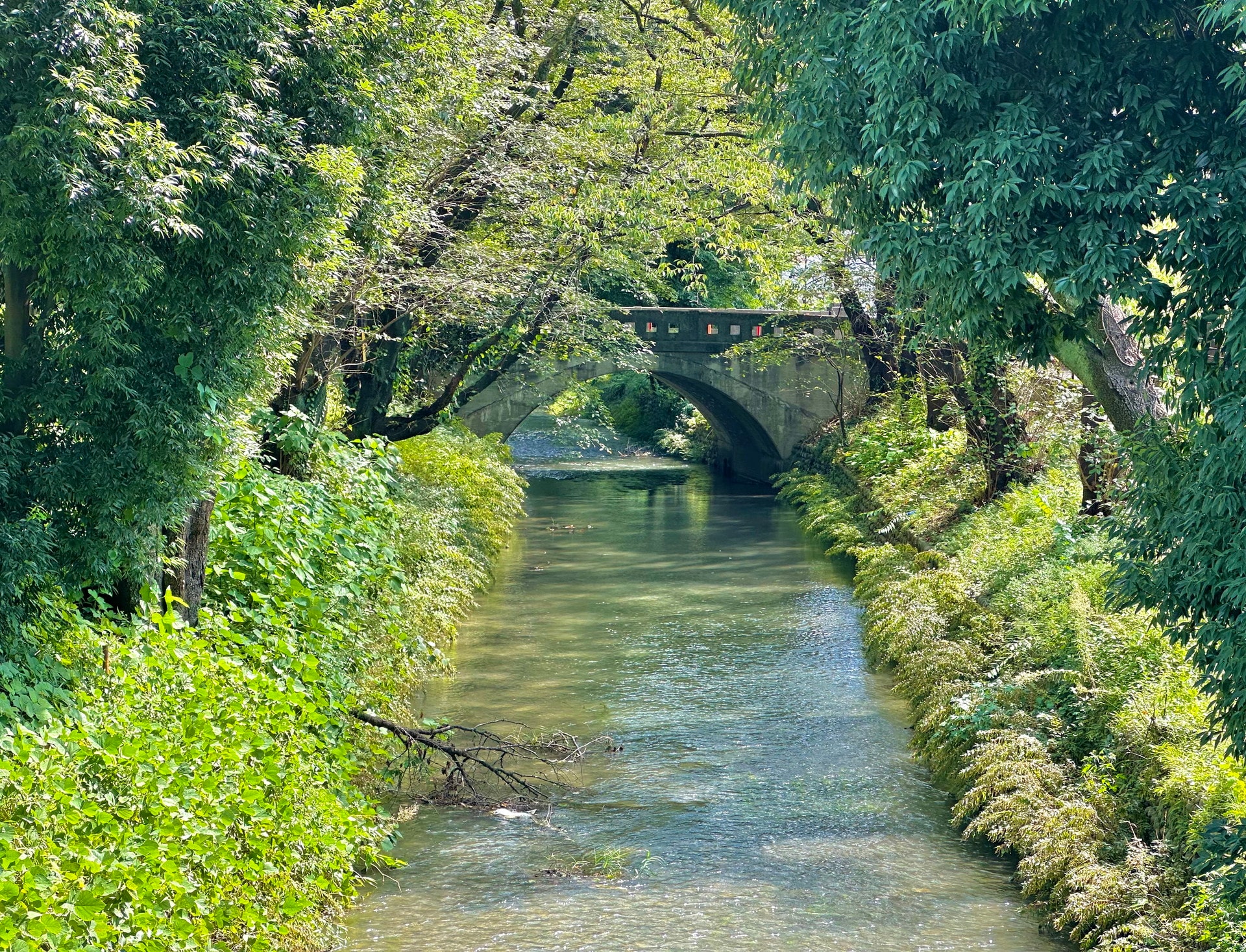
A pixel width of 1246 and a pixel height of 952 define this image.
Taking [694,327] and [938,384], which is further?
[694,327]

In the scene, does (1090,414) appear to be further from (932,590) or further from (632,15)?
(632,15)

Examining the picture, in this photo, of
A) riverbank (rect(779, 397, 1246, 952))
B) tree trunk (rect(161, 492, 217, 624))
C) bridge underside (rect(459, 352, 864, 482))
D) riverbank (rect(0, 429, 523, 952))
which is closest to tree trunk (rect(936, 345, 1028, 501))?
riverbank (rect(779, 397, 1246, 952))

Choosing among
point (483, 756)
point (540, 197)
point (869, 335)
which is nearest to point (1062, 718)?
point (483, 756)

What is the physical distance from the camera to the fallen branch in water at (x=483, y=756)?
29.3 ft

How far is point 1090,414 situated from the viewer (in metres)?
13.1

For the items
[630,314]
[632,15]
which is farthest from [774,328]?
[632,15]

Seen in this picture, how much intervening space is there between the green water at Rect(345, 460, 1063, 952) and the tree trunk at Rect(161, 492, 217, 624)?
2123 mm

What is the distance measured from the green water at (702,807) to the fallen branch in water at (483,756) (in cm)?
27

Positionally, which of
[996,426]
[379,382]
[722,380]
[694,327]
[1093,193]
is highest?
[694,327]

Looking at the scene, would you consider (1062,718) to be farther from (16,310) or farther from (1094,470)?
(16,310)

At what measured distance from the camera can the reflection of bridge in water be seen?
90.8 ft

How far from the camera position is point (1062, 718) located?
31.2 feet

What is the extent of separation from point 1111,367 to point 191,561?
232 inches

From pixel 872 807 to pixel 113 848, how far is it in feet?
19.3
